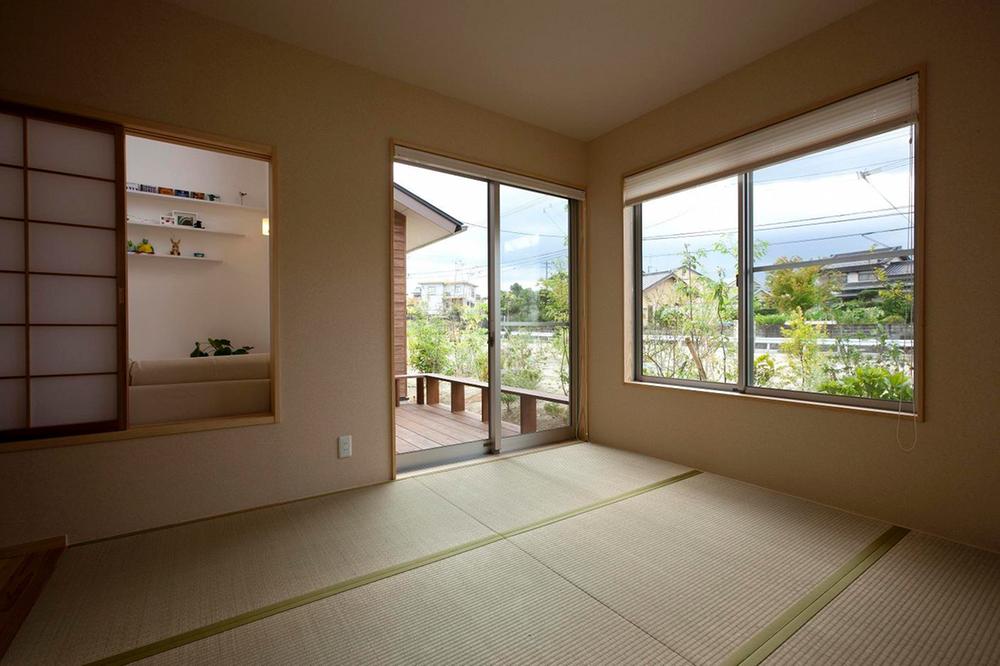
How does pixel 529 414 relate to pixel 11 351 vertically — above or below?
below

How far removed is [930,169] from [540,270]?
8.11 feet

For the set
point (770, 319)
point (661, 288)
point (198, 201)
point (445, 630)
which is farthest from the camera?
point (198, 201)

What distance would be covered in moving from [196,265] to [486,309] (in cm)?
386

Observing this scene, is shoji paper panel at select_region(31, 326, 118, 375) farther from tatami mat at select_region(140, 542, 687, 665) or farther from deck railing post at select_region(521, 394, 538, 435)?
deck railing post at select_region(521, 394, 538, 435)

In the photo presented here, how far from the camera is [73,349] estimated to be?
7.31 ft

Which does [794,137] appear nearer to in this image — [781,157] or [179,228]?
[781,157]

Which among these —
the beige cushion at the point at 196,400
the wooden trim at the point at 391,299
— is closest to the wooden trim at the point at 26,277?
the beige cushion at the point at 196,400

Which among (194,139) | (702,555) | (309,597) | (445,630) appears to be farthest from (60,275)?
(702,555)

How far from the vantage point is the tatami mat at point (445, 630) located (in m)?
1.41

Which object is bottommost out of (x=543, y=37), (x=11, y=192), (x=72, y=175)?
(x=11, y=192)

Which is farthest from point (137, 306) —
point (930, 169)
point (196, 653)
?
point (930, 169)

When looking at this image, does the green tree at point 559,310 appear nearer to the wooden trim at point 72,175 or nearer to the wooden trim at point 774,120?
the wooden trim at point 774,120

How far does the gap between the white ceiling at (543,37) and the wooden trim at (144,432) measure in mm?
2157

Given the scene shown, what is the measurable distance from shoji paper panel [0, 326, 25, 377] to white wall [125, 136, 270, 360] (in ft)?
10.9
